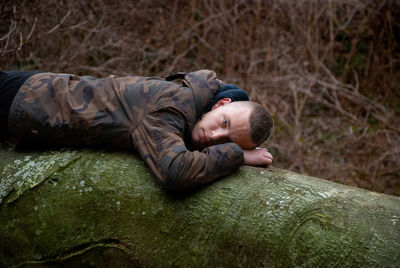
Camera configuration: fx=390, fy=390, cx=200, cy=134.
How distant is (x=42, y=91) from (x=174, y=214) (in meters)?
1.18

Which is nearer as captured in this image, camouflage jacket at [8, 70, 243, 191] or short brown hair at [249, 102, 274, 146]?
camouflage jacket at [8, 70, 243, 191]

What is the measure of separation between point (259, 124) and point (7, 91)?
62.9 inches

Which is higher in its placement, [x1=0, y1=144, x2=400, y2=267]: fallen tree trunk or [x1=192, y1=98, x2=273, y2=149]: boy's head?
[x1=192, y1=98, x2=273, y2=149]: boy's head

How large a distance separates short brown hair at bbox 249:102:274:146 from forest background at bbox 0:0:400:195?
2.69m

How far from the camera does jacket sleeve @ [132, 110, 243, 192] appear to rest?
1957mm

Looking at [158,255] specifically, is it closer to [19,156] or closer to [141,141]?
[141,141]

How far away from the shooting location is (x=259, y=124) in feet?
7.37

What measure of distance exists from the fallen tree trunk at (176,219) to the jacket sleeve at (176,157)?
0.24 ft

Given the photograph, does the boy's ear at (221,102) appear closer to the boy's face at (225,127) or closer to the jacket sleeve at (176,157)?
the boy's face at (225,127)

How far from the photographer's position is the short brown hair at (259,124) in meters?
2.24

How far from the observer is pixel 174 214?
1962 mm

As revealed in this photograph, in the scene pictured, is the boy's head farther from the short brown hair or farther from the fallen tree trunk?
the fallen tree trunk

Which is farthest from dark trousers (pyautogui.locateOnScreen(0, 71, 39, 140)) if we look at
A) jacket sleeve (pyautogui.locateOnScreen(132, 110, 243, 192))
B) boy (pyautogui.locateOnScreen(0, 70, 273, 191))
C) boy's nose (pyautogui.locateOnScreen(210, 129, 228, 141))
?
boy's nose (pyautogui.locateOnScreen(210, 129, 228, 141))

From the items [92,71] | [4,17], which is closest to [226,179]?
[4,17]
